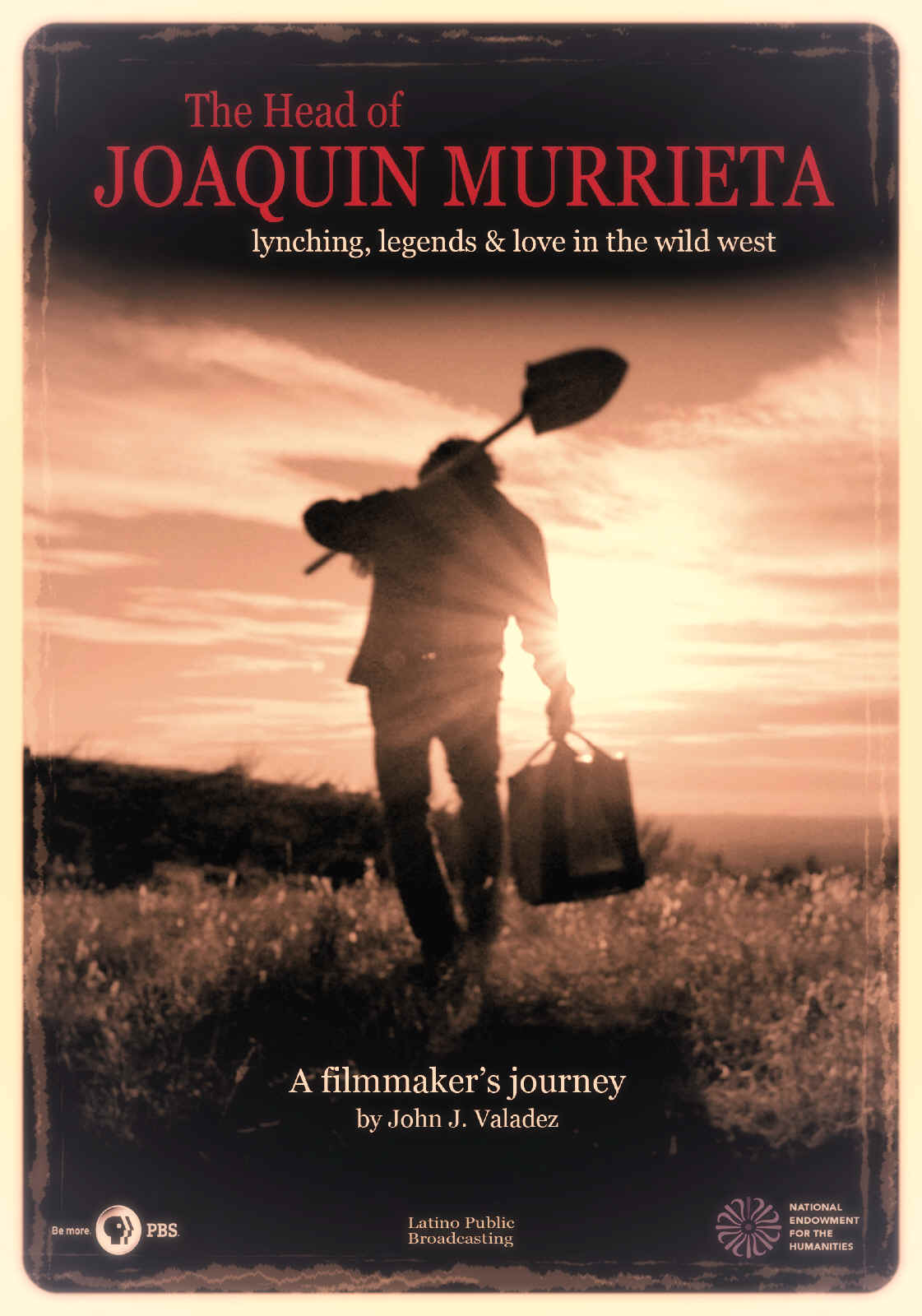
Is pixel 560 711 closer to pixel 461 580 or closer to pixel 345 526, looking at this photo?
pixel 461 580

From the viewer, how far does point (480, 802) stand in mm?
3479

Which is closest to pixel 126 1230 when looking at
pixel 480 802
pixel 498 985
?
pixel 498 985

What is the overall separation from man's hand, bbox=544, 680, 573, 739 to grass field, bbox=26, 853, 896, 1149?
0.52 metres

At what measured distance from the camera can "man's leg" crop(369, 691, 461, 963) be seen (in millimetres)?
3479

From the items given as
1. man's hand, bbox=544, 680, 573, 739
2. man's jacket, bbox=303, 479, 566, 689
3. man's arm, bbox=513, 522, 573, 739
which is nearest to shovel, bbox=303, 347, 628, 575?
man's jacket, bbox=303, 479, 566, 689

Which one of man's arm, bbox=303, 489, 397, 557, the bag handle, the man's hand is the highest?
man's arm, bbox=303, 489, 397, 557

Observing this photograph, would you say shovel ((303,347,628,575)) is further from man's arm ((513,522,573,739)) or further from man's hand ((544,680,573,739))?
man's hand ((544,680,573,739))

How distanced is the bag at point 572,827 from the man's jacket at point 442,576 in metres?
0.30

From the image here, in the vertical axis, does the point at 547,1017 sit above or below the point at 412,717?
below

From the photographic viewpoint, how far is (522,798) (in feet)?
11.3

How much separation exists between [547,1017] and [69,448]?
2298mm

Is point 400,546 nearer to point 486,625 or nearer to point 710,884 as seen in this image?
Answer: point 486,625

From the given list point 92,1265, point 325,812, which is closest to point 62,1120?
point 92,1265

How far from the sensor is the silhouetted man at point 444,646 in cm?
348
